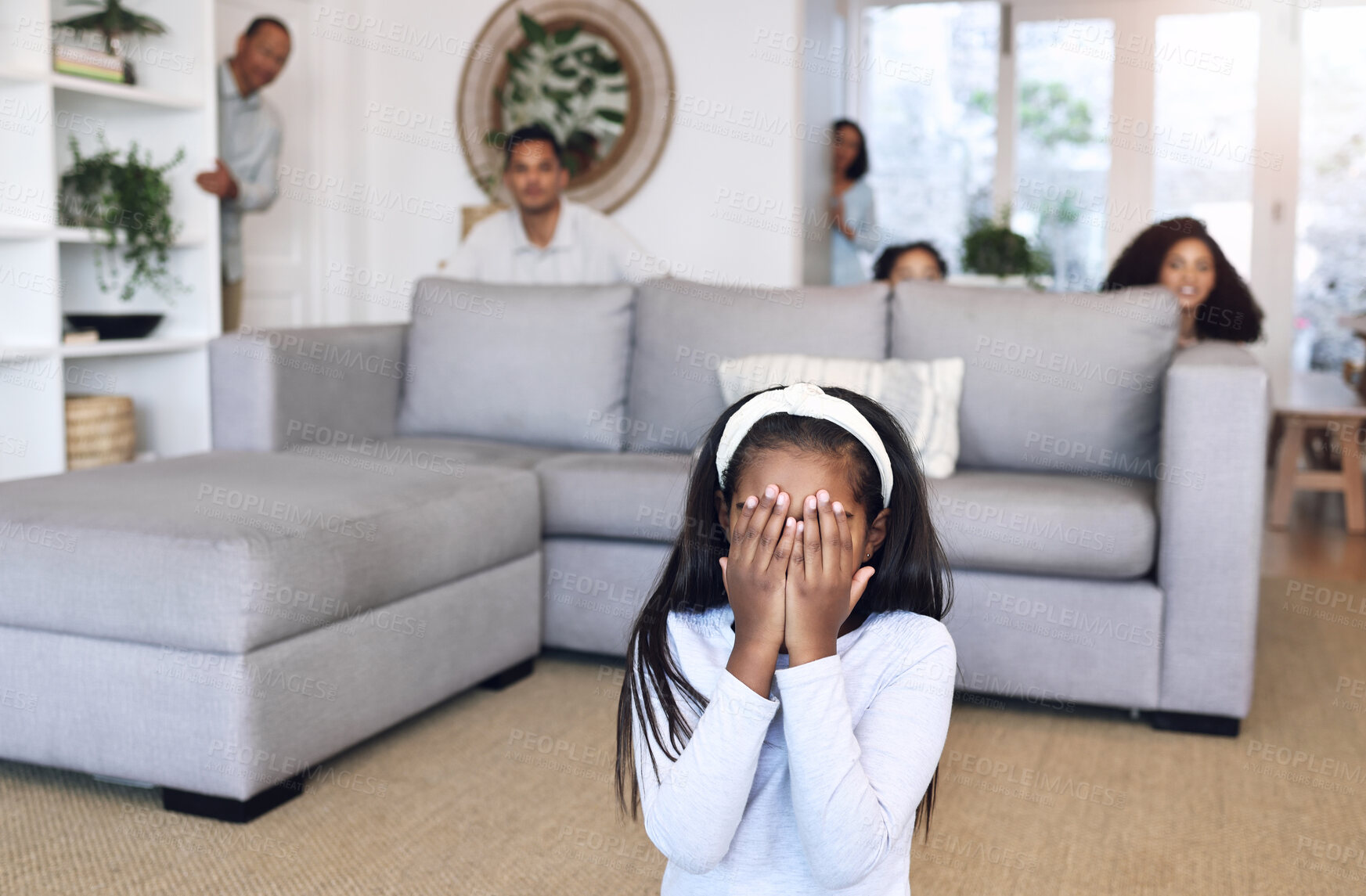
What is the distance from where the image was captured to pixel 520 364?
3074 millimetres

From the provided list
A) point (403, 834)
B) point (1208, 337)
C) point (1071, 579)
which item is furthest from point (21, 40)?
point (1208, 337)

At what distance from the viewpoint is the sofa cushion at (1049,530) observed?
2.25 meters

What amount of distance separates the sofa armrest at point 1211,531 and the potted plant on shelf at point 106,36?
121 inches

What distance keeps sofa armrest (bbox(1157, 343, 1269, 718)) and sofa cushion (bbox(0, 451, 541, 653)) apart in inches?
49.2

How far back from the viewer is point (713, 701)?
3.10ft

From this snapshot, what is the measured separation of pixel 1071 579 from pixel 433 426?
163 centimetres

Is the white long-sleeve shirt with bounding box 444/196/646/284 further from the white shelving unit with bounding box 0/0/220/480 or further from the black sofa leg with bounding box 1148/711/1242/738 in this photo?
the black sofa leg with bounding box 1148/711/1242/738

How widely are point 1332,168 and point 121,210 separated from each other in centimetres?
523

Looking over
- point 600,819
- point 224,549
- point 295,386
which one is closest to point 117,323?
point 295,386

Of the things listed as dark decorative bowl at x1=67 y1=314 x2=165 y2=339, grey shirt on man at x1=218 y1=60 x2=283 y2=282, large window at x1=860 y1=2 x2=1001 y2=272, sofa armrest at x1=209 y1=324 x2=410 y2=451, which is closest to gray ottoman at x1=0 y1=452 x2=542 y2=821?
sofa armrest at x1=209 y1=324 x2=410 y2=451

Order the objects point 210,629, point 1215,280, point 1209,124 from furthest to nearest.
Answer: point 1209,124, point 1215,280, point 210,629

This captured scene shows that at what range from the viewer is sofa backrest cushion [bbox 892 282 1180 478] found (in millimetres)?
2625

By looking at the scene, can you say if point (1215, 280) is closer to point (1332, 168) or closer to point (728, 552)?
point (728, 552)

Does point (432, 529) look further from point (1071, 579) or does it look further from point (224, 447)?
point (1071, 579)
